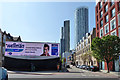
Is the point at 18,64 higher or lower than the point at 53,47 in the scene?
lower

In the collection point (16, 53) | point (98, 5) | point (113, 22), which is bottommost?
point (16, 53)

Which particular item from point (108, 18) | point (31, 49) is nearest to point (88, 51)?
point (108, 18)

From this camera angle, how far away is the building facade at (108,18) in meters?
33.2

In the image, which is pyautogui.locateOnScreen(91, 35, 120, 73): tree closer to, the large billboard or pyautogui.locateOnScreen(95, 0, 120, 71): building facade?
pyautogui.locateOnScreen(95, 0, 120, 71): building facade

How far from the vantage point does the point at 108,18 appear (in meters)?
38.4

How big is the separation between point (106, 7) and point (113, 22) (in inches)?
265

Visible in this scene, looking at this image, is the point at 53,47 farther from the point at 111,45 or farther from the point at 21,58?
the point at 111,45

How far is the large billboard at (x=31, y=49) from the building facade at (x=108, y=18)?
13519 millimetres

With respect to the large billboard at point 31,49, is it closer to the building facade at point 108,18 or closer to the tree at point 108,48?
the tree at point 108,48

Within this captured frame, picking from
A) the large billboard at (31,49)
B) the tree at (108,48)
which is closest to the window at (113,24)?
the tree at (108,48)

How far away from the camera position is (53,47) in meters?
33.8

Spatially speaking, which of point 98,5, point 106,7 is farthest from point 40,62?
point 98,5

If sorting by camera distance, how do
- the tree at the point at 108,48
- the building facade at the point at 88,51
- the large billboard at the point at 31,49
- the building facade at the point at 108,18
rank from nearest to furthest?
the tree at the point at 108,48 → the large billboard at the point at 31,49 → the building facade at the point at 108,18 → the building facade at the point at 88,51

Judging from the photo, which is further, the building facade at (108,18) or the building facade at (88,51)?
the building facade at (88,51)
